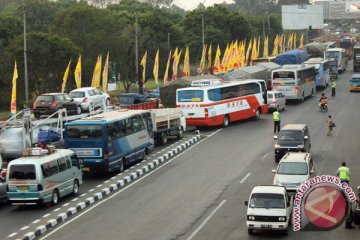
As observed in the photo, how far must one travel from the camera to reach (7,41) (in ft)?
222

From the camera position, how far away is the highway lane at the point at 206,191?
21719mm

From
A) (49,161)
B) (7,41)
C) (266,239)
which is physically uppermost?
(7,41)

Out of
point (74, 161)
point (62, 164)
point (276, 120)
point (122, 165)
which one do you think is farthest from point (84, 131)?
point (276, 120)

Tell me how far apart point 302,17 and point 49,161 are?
358ft

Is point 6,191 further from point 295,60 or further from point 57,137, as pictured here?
point 295,60

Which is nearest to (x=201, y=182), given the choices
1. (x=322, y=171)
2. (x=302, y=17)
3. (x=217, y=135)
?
(x=322, y=171)

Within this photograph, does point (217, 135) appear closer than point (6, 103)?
Yes

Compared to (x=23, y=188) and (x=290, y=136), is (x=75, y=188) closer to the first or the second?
(x=23, y=188)

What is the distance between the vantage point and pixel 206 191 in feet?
89.5

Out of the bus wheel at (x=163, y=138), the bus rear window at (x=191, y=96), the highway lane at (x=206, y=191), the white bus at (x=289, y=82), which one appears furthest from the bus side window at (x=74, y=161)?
the white bus at (x=289, y=82)

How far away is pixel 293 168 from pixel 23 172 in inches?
384

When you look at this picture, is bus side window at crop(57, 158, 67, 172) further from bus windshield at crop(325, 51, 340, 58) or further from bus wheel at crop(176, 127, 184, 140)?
bus windshield at crop(325, 51, 340, 58)

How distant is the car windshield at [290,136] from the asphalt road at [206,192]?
1249 millimetres

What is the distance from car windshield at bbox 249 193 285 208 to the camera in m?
21.1
